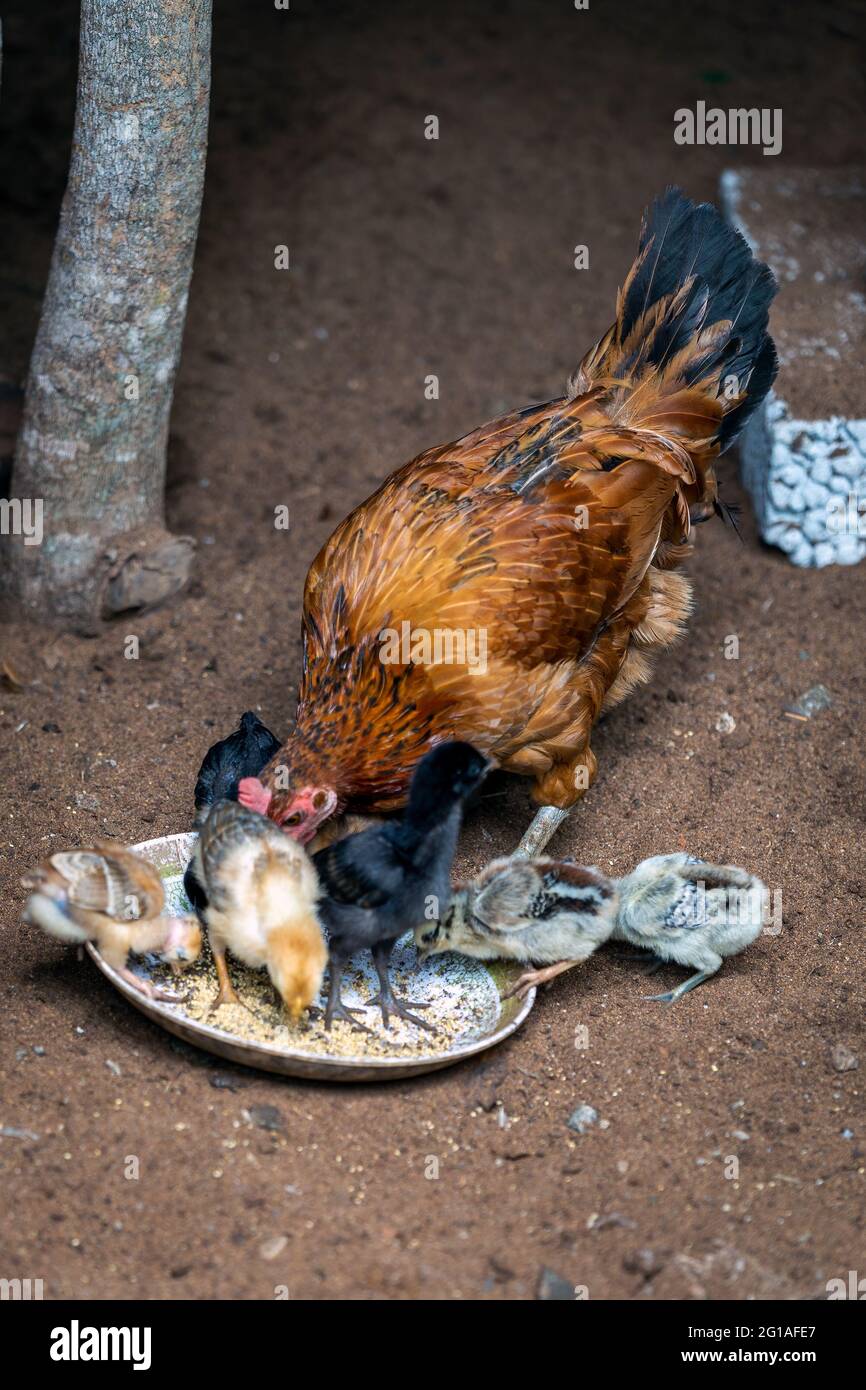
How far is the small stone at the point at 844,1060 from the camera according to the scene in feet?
14.7

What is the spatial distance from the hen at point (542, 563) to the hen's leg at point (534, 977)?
0.72 meters

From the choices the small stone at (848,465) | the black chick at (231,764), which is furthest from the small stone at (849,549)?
the black chick at (231,764)

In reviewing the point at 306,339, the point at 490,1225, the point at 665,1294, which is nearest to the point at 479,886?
the point at 490,1225

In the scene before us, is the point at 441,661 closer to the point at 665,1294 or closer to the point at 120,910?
the point at 120,910

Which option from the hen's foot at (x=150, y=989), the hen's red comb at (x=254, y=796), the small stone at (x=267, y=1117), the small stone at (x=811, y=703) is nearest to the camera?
the small stone at (x=267, y=1117)

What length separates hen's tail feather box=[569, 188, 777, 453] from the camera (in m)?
5.45

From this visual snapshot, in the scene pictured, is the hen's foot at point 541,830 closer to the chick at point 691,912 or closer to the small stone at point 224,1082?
the chick at point 691,912

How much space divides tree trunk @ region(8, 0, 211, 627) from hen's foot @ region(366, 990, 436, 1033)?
2516 mm

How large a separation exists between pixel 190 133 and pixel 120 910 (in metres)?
3.18

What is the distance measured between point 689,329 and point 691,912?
2.34 metres

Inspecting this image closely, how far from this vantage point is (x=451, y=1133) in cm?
424

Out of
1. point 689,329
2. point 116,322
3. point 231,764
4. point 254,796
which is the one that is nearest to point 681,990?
point 254,796

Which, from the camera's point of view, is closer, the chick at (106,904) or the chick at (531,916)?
the chick at (106,904)

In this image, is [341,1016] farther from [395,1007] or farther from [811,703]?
[811,703]
